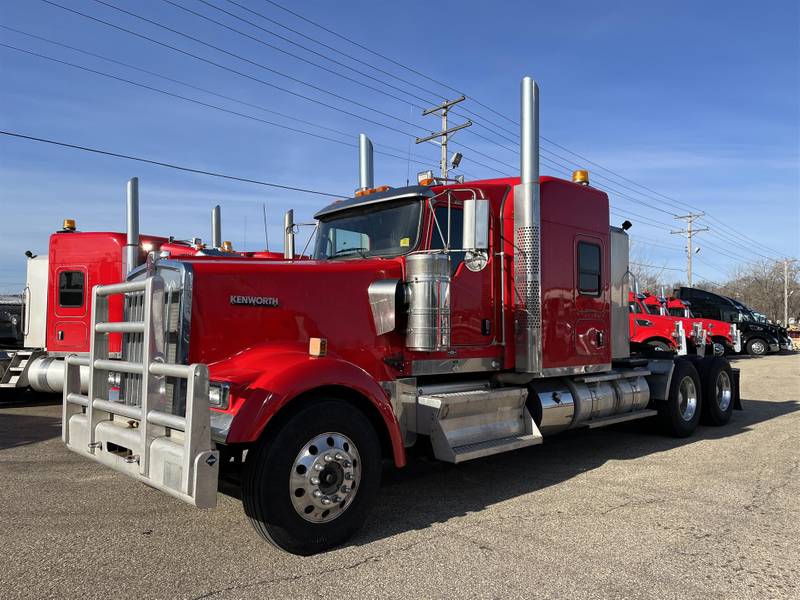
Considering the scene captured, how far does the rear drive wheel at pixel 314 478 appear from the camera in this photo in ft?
11.8

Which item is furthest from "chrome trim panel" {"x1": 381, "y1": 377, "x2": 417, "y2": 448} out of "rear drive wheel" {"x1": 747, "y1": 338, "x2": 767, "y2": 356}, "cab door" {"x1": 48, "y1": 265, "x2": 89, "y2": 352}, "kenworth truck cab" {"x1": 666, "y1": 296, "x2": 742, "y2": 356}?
"rear drive wheel" {"x1": 747, "y1": 338, "x2": 767, "y2": 356}

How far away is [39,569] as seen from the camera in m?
3.52

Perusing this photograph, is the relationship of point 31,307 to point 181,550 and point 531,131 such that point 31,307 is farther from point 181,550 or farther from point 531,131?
point 531,131

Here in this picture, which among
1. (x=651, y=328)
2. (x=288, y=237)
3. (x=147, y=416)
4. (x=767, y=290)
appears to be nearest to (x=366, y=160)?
(x=288, y=237)

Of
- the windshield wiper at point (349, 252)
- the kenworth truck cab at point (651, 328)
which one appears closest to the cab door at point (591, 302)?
the windshield wiper at point (349, 252)

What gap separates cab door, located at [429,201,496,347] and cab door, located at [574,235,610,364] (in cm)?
127

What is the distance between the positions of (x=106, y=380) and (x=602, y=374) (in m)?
5.18

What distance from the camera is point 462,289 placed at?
5.23 m

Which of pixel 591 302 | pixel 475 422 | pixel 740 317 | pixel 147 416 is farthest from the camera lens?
pixel 740 317

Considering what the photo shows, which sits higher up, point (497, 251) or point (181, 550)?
point (497, 251)

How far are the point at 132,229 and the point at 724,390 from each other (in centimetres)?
896

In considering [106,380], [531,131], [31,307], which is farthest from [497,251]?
[31,307]

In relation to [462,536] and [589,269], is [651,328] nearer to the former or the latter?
[589,269]

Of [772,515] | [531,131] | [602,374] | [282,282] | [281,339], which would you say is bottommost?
[772,515]
